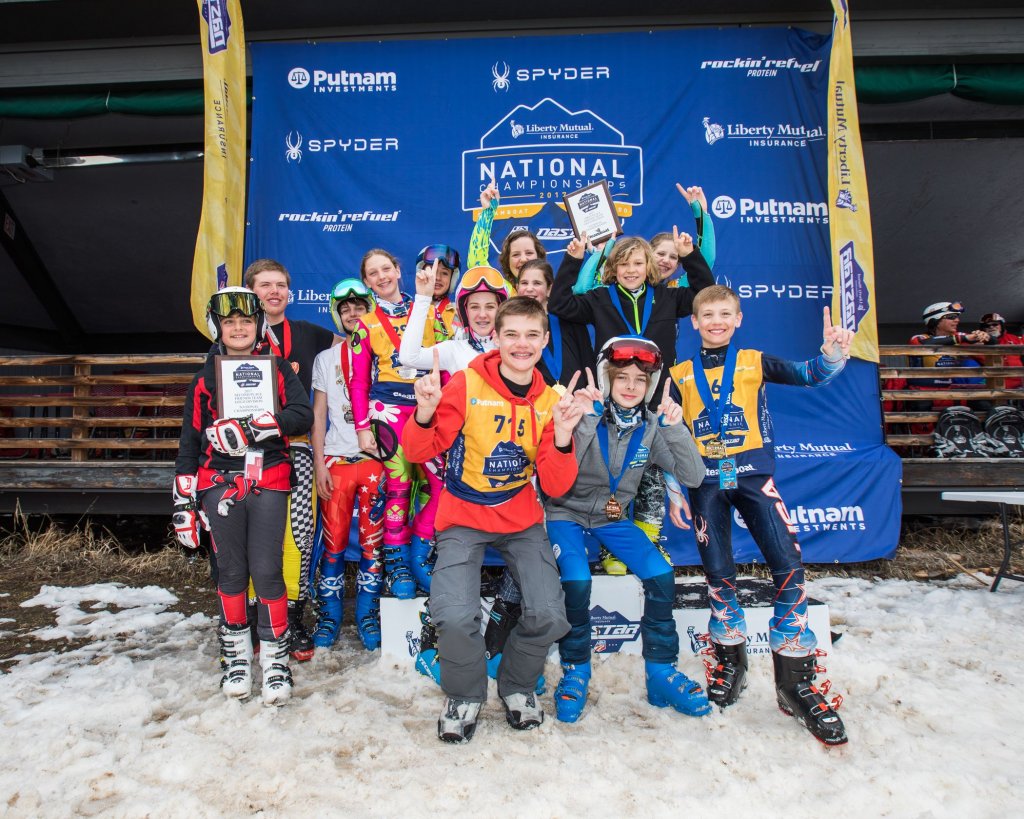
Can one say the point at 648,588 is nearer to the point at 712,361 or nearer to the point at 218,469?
the point at 712,361

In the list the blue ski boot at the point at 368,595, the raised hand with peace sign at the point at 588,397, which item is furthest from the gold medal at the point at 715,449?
the blue ski boot at the point at 368,595

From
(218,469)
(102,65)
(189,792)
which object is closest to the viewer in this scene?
(189,792)

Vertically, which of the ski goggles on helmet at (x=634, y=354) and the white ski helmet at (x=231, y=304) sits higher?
the white ski helmet at (x=231, y=304)

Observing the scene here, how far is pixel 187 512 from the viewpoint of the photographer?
275 cm

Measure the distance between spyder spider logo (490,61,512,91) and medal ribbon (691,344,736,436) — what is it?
3635mm

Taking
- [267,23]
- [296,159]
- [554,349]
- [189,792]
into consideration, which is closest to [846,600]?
[554,349]

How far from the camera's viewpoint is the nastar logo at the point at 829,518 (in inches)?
186

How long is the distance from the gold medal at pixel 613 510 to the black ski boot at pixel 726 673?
710 millimetres

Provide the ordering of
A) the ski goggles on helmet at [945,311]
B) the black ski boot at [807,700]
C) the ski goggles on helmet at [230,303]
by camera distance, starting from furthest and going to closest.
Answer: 1. the ski goggles on helmet at [945,311]
2. the ski goggles on helmet at [230,303]
3. the black ski boot at [807,700]

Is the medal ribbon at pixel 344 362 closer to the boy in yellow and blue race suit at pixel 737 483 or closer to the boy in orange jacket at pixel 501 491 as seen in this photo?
the boy in orange jacket at pixel 501 491

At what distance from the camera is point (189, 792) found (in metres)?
2.01

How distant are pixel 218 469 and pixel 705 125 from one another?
4625mm

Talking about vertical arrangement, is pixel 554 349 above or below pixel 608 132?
below

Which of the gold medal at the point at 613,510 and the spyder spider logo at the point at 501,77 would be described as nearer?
the gold medal at the point at 613,510
